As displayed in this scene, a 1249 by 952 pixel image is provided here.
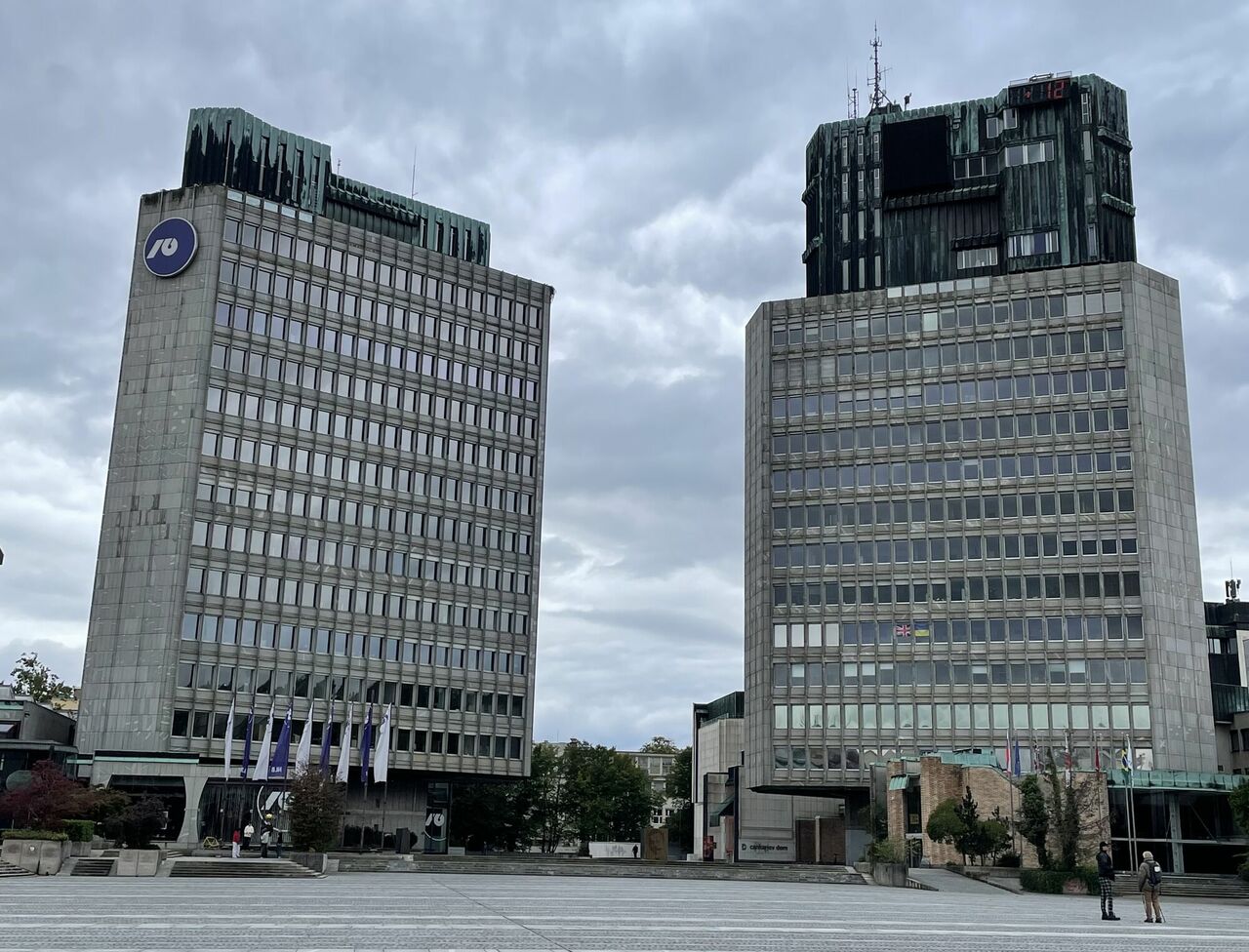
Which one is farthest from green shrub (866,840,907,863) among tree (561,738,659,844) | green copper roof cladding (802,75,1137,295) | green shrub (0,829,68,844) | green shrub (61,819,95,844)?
tree (561,738,659,844)

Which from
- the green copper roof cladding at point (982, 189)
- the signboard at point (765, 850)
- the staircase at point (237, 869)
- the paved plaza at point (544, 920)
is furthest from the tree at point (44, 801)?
the green copper roof cladding at point (982, 189)

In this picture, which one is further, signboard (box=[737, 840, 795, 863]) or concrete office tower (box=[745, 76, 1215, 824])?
signboard (box=[737, 840, 795, 863])

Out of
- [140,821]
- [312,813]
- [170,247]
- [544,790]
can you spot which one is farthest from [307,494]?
[544,790]

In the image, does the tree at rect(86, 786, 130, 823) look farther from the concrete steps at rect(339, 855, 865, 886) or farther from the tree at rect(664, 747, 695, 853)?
the tree at rect(664, 747, 695, 853)

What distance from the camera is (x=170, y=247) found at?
101m

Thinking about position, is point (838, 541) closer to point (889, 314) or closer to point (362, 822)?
point (889, 314)

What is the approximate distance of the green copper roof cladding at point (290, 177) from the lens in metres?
106

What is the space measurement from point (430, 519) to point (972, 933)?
80120mm

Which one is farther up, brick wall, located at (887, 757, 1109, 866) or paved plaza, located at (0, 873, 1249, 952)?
brick wall, located at (887, 757, 1109, 866)

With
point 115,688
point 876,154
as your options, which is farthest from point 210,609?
point 876,154

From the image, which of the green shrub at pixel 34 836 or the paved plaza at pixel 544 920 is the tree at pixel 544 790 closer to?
the green shrub at pixel 34 836

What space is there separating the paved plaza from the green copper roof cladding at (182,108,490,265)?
6990 cm

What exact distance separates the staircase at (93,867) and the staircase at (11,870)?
7.74 ft

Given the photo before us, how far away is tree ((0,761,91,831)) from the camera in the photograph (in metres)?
69.3
